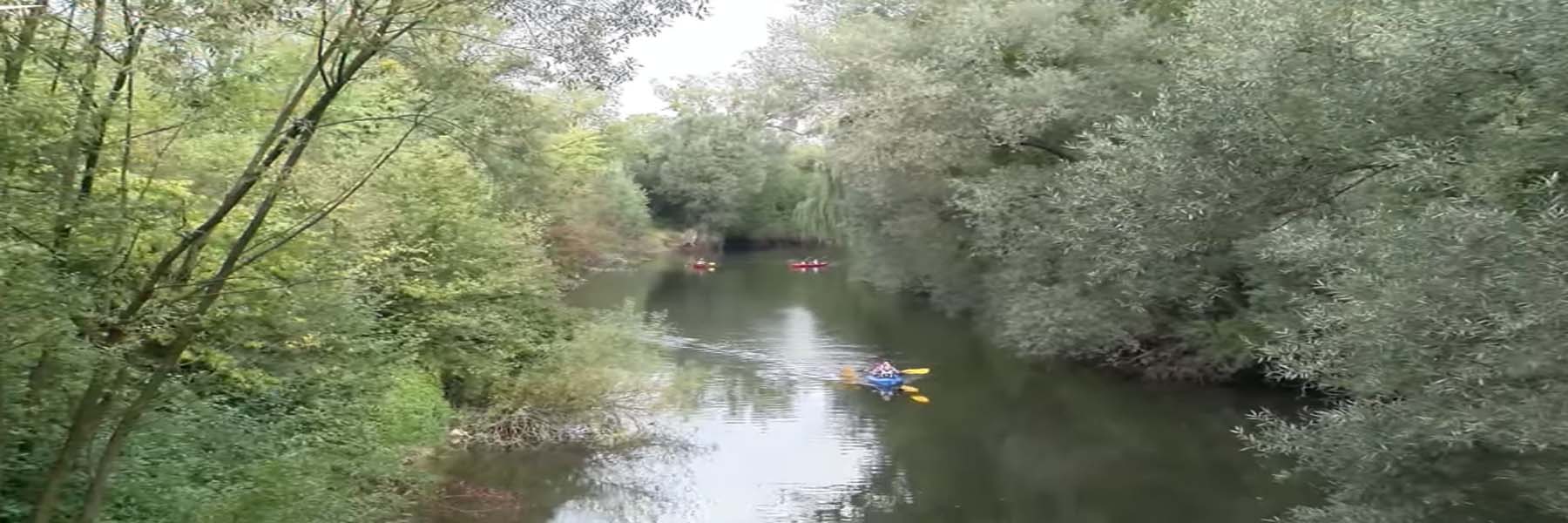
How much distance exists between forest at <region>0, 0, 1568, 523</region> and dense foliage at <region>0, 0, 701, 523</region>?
0.09 feet

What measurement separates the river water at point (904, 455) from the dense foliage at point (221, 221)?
10.5 ft

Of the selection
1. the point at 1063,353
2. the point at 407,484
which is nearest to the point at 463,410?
the point at 407,484

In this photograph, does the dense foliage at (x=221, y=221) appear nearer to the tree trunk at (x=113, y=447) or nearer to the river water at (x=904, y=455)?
the tree trunk at (x=113, y=447)

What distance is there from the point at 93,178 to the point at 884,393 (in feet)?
48.8

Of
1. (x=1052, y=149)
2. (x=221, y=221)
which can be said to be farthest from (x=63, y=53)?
(x=1052, y=149)

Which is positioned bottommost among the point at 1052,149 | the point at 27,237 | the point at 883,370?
the point at 883,370

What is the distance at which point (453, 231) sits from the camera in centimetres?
1438

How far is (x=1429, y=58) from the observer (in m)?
7.27

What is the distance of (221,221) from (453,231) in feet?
23.4

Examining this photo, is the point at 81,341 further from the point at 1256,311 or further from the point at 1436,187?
the point at 1256,311

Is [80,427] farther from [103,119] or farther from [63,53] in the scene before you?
[63,53]

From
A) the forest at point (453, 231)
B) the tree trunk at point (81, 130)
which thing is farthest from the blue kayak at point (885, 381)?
the tree trunk at point (81, 130)

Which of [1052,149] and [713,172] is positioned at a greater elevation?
[713,172]

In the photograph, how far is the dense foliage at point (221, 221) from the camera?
6117 mm
